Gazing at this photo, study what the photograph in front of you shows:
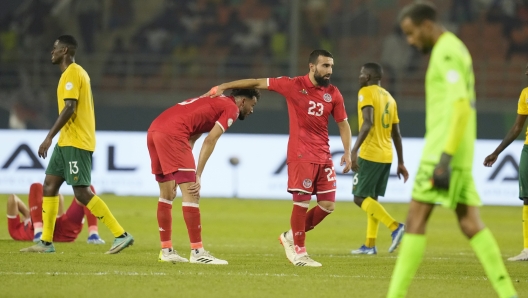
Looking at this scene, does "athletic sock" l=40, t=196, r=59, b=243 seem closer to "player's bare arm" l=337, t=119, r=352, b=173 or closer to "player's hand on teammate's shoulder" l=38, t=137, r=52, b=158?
"player's hand on teammate's shoulder" l=38, t=137, r=52, b=158

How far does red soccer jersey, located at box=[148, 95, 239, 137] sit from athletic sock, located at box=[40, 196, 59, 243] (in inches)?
58.5

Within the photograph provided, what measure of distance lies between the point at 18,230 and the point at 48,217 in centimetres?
147

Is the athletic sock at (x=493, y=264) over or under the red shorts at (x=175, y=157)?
under

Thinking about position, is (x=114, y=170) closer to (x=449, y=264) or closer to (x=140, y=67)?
(x=140, y=67)

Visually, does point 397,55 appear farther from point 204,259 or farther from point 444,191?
point 444,191

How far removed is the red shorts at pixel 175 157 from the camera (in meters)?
7.78

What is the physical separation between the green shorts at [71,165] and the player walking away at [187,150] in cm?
91

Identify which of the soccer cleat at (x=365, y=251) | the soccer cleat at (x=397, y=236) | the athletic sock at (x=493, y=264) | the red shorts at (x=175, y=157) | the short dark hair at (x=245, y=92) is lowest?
the soccer cleat at (x=365, y=251)

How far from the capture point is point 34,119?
61.9 ft

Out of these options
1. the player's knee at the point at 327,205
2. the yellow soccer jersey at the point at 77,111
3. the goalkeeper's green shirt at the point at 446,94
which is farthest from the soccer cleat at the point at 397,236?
the goalkeeper's green shirt at the point at 446,94

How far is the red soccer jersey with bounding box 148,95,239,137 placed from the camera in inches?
312

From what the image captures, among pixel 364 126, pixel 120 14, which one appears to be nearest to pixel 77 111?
pixel 364 126

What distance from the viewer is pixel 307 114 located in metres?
8.14

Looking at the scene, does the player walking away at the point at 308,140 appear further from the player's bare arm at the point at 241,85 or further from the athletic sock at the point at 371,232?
the athletic sock at the point at 371,232
